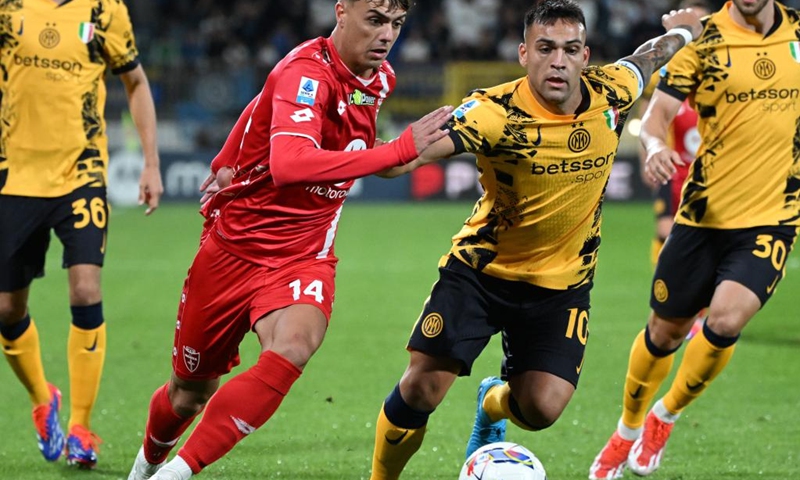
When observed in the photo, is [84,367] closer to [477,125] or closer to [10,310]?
[10,310]

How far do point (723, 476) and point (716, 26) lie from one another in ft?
7.57

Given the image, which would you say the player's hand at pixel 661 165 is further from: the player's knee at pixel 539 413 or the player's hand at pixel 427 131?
the player's hand at pixel 427 131

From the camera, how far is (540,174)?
4.98 m

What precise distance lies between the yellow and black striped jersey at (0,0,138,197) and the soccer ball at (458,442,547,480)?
9.21ft

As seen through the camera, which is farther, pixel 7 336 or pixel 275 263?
pixel 7 336

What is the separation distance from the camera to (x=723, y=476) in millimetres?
5867

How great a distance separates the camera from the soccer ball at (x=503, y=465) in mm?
4559

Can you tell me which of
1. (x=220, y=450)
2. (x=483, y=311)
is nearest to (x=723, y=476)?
(x=483, y=311)

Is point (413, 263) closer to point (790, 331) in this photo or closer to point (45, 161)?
point (790, 331)

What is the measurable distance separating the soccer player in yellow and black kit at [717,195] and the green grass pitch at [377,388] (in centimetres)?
38

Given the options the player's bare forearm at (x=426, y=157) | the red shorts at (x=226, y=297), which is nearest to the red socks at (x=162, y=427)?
→ the red shorts at (x=226, y=297)

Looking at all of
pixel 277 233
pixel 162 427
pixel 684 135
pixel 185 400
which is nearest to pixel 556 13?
pixel 277 233

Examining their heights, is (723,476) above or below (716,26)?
below

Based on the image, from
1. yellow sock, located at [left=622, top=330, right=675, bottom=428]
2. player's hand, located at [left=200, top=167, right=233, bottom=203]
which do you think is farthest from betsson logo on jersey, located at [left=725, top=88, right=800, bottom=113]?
player's hand, located at [left=200, top=167, right=233, bottom=203]
